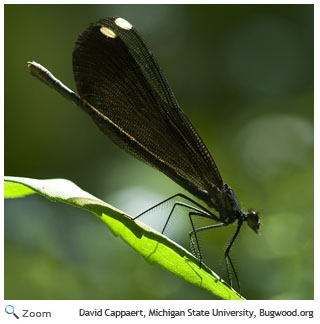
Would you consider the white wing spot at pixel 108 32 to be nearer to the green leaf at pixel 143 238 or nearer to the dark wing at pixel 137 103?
the dark wing at pixel 137 103

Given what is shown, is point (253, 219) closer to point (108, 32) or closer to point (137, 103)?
point (137, 103)

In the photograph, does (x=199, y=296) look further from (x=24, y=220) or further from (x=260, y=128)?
(x=260, y=128)

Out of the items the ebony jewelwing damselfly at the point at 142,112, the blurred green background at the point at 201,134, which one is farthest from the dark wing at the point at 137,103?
the blurred green background at the point at 201,134

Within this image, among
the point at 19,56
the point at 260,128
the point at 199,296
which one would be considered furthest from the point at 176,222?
the point at 19,56

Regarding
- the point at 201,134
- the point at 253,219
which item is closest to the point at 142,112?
the point at 253,219
